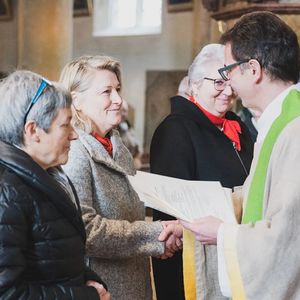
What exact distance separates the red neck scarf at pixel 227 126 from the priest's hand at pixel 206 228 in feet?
3.17

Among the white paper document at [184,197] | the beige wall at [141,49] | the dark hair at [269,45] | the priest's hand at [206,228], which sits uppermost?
the dark hair at [269,45]

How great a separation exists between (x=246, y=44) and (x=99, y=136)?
78 centimetres

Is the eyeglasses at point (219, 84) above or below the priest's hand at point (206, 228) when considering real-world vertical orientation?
above

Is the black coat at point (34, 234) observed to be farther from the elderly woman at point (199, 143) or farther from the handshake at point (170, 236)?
the elderly woman at point (199, 143)

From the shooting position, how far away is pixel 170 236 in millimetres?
2430

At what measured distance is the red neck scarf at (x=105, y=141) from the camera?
7.98 ft

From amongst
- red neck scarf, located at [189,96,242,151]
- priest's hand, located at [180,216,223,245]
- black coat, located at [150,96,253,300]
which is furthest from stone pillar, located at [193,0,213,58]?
priest's hand, located at [180,216,223,245]

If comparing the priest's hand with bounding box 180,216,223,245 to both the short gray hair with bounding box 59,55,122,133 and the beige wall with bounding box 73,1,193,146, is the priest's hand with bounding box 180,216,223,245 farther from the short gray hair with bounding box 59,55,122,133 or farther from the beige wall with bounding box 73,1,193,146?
the beige wall with bounding box 73,1,193,146

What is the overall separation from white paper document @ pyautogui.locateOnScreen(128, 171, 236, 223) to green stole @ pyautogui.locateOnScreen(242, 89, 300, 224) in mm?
182

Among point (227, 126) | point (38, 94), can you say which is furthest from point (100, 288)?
point (227, 126)

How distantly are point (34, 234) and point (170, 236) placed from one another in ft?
3.00

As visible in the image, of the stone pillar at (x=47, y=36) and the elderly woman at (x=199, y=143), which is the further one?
the stone pillar at (x=47, y=36)

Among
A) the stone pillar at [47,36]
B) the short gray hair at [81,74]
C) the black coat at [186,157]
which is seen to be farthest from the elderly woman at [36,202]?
the stone pillar at [47,36]

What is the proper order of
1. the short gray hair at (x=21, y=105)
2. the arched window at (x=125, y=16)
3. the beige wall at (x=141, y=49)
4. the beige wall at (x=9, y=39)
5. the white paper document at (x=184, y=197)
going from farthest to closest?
the arched window at (x=125, y=16) → the beige wall at (x=141, y=49) → the beige wall at (x=9, y=39) → the white paper document at (x=184, y=197) → the short gray hair at (x=21, y=105)
